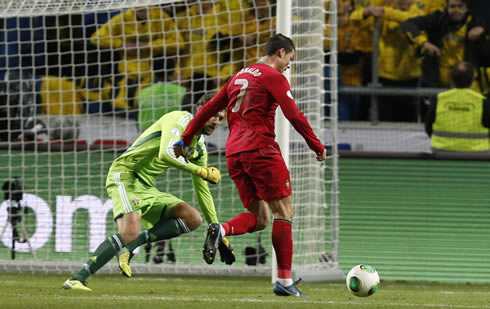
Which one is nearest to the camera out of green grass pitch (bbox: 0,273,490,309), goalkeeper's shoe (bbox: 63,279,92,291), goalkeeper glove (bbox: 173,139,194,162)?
green grass pitch (bbox: 0,273,490,309)

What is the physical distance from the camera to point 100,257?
Answer: 676 cm

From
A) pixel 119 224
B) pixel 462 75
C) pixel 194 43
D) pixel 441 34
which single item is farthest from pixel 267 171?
pixel 441 34

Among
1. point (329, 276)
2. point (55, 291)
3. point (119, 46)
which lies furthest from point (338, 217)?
point (55, 291)

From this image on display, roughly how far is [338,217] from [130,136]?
241 centimetres

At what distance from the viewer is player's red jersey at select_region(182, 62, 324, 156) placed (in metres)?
A: 6.05

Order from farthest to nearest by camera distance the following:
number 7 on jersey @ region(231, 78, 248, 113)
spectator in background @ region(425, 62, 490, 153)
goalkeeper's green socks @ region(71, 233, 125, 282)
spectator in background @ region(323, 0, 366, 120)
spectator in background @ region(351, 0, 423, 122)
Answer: spectator in background @ region(323, 0, 366, 120)
spectator in background @ region(351, 0, 423, 122)
spectator in background @ region(425, 62, 490, 153)
goalkeeper's green socks @ region(71, 233, 125, 282)
number 7 on jersey @ region(231, 78, 248, 113)

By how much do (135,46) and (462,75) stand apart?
3553 millimetres

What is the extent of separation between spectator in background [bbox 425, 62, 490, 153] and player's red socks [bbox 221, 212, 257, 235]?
12.4 feet

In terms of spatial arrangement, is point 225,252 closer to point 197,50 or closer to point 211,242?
point 211,242

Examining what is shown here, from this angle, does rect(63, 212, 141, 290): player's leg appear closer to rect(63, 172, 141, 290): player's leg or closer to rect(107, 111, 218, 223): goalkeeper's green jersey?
rect(63, 172, 141, 290): player's leg

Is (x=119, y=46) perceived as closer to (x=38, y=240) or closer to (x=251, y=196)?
(x=38, y=240)

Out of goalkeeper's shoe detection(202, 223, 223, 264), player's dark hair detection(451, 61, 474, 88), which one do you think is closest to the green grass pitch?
goalkeeper's shoe detection(202, 223, 223, 264)

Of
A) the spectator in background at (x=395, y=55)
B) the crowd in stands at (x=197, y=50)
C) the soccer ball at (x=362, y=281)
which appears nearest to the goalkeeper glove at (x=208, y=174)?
the soccer ball at (x=362, y=281)

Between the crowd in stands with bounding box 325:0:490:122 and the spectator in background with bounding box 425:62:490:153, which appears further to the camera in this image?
the crowd in stands with bounding box 325:0:490:122
